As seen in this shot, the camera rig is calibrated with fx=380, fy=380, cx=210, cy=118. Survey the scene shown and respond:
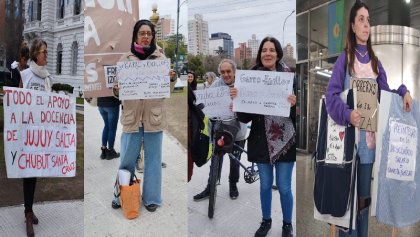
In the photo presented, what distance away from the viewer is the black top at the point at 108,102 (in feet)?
11.0

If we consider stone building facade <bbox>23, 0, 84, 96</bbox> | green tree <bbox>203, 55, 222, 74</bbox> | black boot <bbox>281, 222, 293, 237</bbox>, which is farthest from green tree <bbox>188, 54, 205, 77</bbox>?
black boot <bbox>281, 222, 293, 237</bbox>

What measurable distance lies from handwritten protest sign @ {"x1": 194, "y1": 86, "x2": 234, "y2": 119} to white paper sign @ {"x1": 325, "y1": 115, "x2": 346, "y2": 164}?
84cm

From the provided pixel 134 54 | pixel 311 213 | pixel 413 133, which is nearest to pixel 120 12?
pixel 134 54

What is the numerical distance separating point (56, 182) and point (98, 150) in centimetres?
49

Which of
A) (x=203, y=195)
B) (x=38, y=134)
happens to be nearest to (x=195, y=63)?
(x=203, y=195)

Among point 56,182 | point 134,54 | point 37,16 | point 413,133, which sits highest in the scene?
point 37,16

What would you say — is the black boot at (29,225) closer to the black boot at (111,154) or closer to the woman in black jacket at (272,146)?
the black boot at (111,154)

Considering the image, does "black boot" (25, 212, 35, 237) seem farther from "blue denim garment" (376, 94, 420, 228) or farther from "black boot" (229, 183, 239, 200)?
"blue denim garment" (376, 94, 420, 228)

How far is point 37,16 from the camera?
341cm

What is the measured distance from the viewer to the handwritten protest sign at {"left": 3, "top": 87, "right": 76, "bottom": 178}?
3141 mm

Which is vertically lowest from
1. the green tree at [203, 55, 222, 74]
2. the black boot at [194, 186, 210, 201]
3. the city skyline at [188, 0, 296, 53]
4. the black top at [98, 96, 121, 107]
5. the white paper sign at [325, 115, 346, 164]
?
the black boot at [194, 186, 210, 201]

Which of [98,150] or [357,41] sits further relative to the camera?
[98,150]

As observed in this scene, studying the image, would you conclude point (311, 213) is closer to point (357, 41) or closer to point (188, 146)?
point (188, 146)

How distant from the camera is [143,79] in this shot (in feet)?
10.6
